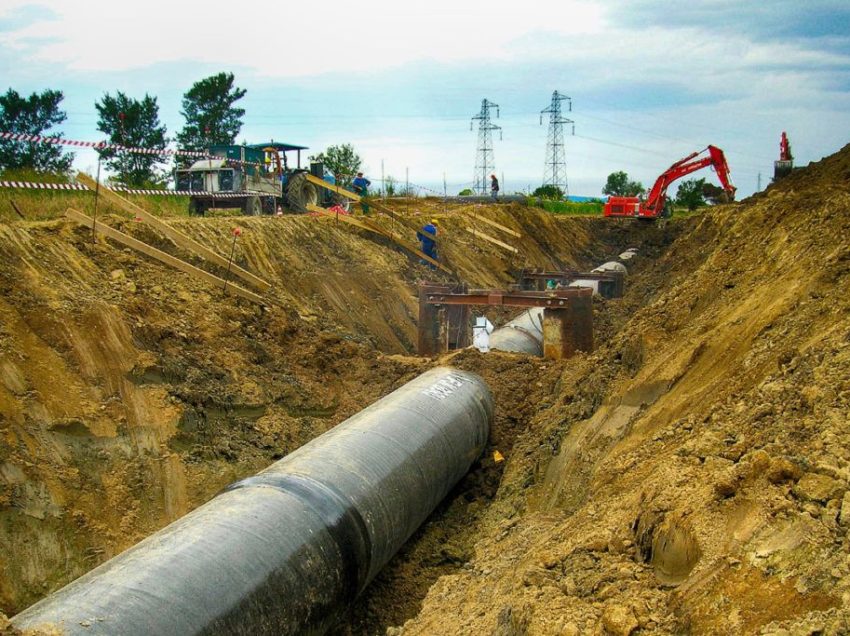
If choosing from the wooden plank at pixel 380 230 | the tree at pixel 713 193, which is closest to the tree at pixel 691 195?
the tree at pixel 713 193

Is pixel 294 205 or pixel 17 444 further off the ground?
pixel 294 205

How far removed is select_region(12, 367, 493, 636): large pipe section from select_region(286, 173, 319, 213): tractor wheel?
1566cm

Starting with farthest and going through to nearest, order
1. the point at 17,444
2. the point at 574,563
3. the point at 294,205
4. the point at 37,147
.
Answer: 1. the point at 37,147
2. the point at 294,205
3. the point at 17,444
4. the point at 574,563

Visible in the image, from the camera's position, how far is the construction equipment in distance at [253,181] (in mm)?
20547

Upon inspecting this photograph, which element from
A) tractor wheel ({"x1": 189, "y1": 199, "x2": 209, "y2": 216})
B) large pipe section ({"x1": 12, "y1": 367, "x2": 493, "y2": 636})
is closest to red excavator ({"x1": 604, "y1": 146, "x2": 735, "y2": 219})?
tractor wheel ({"x1": 189, "y1": 199, "x2": 209, "y2": 216})

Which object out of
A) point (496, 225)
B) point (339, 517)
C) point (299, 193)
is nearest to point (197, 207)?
point (299, 193)

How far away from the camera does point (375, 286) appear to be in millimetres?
17031

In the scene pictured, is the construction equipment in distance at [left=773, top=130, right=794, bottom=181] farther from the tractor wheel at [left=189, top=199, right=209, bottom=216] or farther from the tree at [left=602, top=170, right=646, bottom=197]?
the tree at [left=602, top=170, right=646, bottom=197]

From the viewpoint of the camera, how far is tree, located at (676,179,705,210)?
139 ft

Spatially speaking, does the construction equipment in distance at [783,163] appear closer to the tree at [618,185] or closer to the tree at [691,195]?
the tree at [691,195]

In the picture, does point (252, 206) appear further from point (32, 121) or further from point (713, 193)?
point (713, 193)

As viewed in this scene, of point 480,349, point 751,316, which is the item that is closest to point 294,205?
point 480,349

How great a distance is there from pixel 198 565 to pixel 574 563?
218 centimetres

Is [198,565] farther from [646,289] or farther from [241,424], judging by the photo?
[646,289]
